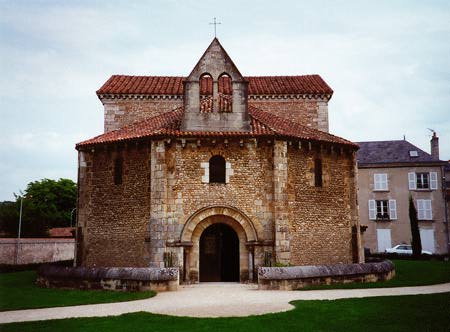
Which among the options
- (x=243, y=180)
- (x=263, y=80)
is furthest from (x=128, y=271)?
(x=263, y=80)

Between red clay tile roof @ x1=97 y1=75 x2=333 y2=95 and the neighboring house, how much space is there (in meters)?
17.5

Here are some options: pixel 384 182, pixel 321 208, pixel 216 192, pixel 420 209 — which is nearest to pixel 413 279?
pixel 321 208

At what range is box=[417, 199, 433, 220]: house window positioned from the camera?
1638 inches

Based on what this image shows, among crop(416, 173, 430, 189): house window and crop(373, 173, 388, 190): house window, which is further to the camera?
crop(373, 173, 388, 190): house window

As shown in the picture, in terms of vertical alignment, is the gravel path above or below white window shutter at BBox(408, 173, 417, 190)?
below

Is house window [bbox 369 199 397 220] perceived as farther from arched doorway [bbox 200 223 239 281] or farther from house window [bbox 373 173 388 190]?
arched doorway [bbox 200 223 239 281]

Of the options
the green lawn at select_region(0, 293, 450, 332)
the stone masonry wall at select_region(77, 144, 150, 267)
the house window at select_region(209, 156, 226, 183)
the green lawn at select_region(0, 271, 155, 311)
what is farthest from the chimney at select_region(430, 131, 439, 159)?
the green lawn at select_region(0, 271, 155, 311)

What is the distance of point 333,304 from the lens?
1265 centimetres

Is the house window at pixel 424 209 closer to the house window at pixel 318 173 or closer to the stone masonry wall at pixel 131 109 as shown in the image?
the house window at pixel 318 173

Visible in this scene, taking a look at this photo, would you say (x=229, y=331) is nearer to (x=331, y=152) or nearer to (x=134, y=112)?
(x=331, y=152)

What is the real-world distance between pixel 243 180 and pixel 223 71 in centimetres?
525

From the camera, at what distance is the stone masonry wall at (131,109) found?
1048 inches

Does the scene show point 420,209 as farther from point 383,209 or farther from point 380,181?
point 380,181

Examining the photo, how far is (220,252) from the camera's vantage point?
20.2 metres
